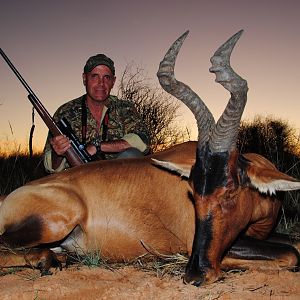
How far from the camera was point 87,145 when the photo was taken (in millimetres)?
6957

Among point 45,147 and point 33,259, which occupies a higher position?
point 45,147

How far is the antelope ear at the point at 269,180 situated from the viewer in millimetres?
3994

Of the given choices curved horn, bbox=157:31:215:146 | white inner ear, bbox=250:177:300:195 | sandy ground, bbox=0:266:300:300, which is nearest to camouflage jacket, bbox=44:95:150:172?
curved horn, bbox=157:31:215:146

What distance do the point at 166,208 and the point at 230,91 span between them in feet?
5.18

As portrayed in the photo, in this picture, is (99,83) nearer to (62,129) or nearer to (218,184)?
(62,129)

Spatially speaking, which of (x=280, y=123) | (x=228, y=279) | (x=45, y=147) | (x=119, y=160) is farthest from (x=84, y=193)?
(x=280, y=123)

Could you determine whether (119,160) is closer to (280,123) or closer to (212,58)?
(212,58)

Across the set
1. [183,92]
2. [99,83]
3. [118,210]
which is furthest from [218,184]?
[99,83]

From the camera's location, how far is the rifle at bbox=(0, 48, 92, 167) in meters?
6.66

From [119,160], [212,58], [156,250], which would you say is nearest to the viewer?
[212,58]

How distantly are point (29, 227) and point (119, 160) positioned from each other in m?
1.20

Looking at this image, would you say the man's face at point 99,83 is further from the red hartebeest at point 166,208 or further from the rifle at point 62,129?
the red hartebeest at point 166,208

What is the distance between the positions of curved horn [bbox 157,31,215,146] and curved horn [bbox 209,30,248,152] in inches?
9.3

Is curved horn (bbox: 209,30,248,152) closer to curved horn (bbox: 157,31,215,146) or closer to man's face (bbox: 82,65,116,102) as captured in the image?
curved horn (bbox: 157,31,215,146)
